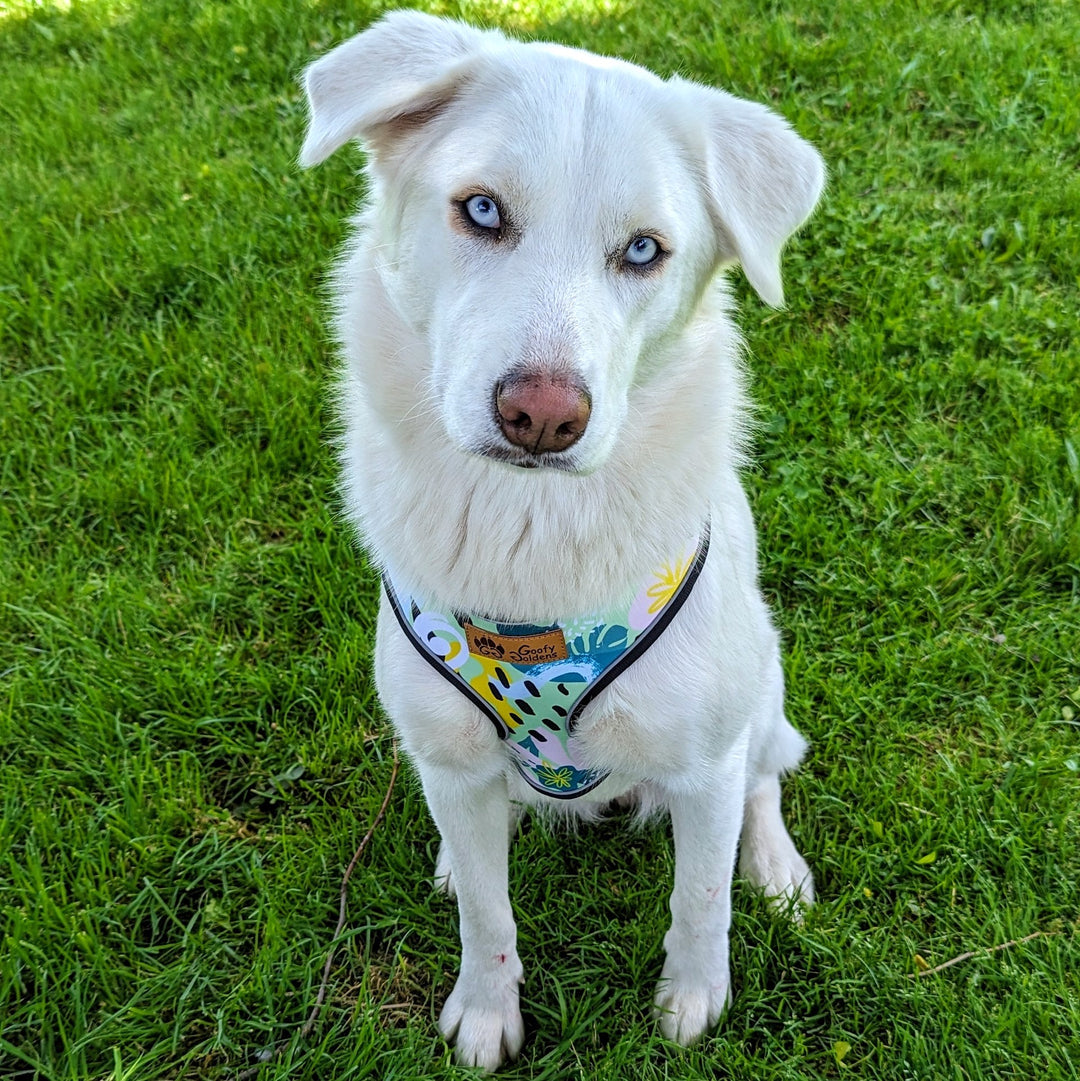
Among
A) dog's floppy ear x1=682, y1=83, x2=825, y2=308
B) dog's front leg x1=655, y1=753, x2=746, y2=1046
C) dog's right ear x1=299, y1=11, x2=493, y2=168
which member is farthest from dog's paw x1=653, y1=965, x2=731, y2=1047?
dog's right ear x1=299, y1=11, x2=493, y2=168

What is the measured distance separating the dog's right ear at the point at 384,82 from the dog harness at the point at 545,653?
0.95m

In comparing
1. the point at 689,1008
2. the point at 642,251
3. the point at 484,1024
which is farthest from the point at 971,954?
the point at 642,251

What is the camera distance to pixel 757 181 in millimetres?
2086

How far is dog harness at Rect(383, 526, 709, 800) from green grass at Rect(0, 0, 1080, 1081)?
959 mm

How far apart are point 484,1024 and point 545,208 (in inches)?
78.3

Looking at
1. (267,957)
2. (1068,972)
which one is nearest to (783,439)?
(1068,972)

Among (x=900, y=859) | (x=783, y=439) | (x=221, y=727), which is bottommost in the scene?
(x=221, y=727)

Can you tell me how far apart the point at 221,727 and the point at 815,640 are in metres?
1.95

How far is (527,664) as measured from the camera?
2119 millimetres

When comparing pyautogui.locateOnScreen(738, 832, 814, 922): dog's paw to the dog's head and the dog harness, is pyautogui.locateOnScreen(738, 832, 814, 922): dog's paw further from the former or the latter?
the dog's head

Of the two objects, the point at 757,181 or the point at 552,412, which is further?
the point at 757,181

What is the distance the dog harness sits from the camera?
2.12 metres

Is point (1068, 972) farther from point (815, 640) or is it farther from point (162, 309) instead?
point (162, 309)

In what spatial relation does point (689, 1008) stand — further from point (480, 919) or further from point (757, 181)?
point (757, 181)
